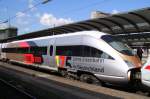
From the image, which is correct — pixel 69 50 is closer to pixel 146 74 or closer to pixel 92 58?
pixel 92 58

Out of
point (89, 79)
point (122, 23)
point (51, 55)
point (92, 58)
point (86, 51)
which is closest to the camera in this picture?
point (92, 58)

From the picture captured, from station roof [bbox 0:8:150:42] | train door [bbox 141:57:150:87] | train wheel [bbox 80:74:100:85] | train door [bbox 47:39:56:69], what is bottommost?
train wheel [bbox 80:74:100:85]

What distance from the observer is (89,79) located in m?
16.2

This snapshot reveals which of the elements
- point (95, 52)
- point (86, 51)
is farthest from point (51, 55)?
point (95, 52)

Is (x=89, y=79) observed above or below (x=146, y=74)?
below

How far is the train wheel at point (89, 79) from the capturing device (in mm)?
15760

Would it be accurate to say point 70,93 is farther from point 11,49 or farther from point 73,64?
point 11,49

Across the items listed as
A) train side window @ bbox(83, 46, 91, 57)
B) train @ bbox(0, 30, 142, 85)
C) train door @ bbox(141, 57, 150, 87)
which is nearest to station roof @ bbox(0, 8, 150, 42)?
train @ bbox(0, 30, 142, 85)

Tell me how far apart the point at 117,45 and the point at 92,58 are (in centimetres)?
153

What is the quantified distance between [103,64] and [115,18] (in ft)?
31.5

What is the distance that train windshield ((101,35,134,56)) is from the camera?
48.9 ft

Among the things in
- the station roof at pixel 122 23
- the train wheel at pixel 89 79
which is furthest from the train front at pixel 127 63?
the station roof at pixel 122 23

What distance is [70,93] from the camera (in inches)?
502

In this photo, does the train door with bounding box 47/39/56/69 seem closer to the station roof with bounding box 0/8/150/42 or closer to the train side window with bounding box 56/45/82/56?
the train side window with bounding box 56/45/82/56
